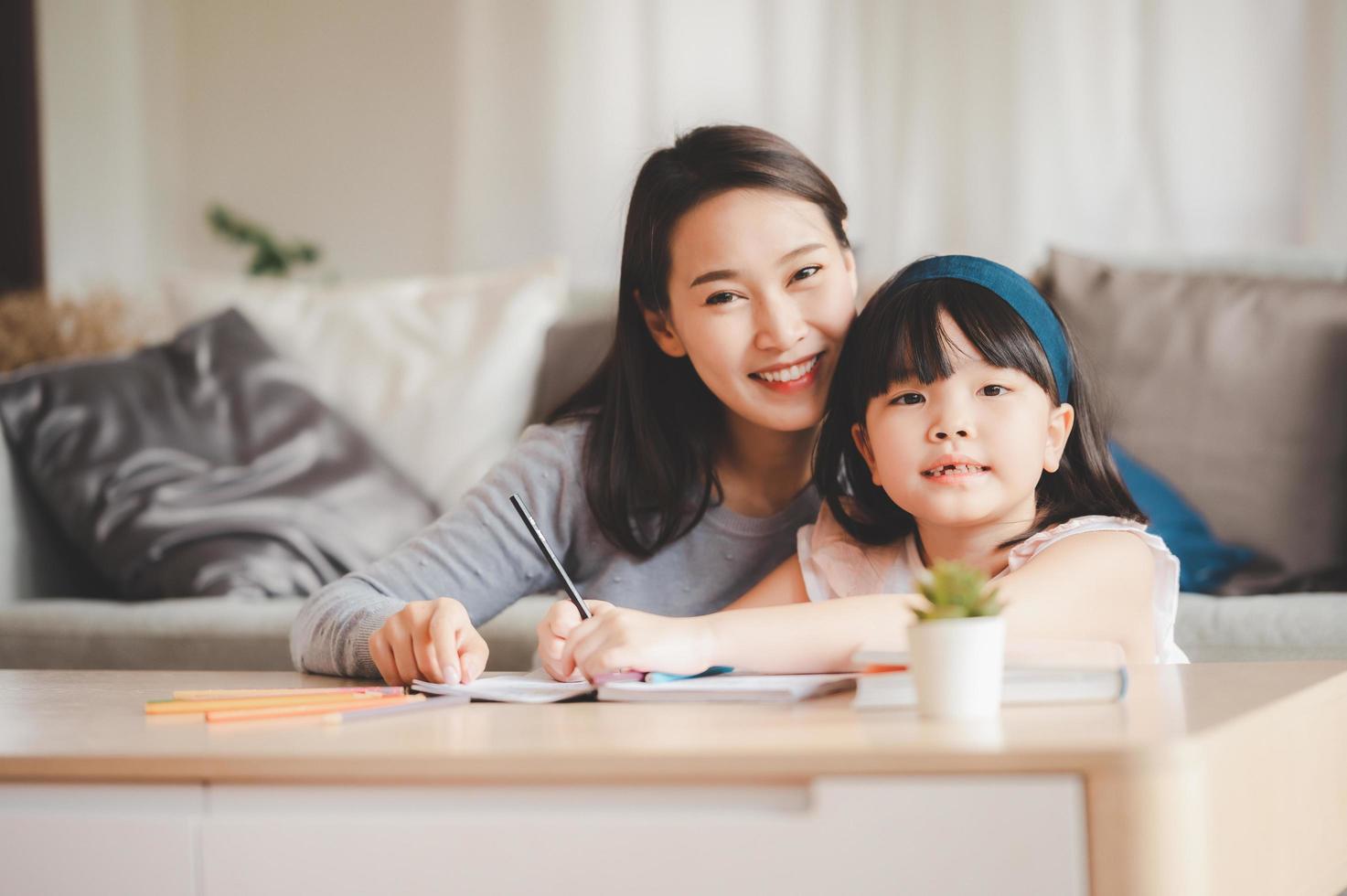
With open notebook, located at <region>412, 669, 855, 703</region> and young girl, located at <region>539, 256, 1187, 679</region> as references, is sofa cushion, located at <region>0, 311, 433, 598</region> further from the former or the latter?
open notebook, located at <region>412, 669, 855, 703</region>

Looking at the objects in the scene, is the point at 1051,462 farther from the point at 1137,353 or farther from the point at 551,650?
the point at 1137,353

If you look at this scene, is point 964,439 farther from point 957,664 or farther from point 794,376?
point 957,664

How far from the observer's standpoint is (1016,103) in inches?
112

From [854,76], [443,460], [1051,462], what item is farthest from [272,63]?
[1051,462]

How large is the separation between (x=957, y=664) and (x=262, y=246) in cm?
319

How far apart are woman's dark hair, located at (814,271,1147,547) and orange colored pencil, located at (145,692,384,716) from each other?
53 cm

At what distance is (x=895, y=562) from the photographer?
124 centimetres

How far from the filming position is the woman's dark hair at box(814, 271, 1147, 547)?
43.7 inches

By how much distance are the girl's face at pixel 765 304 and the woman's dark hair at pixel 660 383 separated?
4cm

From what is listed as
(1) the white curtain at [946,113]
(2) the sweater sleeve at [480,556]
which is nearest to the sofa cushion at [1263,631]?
(2) the sweater sleeve at [480,556]

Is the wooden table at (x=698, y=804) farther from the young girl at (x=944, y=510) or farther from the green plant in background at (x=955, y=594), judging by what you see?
the young girl at (x=944, y=510)

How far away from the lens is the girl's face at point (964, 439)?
42.9 inches

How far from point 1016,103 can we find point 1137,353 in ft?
3.40

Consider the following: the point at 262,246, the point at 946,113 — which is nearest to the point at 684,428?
the point at 946,113
